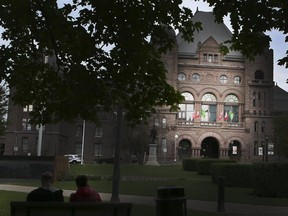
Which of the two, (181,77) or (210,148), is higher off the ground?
(181,77)

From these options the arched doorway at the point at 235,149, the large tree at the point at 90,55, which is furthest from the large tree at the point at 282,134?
the large tree at the point at 90,55

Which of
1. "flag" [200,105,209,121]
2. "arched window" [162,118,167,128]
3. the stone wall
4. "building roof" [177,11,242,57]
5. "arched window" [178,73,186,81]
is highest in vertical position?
"building roof" [177,11,242,57]

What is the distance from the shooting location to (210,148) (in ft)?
318

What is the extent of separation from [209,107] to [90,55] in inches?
3436

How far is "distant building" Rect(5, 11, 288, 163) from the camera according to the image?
91062 millimetres

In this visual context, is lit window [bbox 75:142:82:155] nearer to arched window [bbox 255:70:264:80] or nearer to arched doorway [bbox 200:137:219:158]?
arched doorway [bbox 200:137:219:158]

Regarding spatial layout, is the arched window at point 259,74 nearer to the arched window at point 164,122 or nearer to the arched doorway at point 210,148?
the arched doorway at point 210,148

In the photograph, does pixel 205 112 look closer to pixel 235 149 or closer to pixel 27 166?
pixel 235 149

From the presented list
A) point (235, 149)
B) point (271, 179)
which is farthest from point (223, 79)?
point (271, 179)

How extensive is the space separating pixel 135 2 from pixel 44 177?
3.56 m

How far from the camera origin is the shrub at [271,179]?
19.7m

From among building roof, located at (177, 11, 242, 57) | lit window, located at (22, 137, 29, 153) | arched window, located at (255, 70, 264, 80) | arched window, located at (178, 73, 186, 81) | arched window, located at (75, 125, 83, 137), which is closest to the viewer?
arched window, located at (178, 73, 186, 81)

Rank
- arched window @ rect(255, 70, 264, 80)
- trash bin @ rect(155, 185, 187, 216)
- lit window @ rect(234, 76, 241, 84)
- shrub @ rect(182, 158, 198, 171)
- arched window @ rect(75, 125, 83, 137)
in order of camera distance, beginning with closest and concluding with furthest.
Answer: trash bin @ rect(155, 185, 187, 216)
shrub @ rect(182, 158, 198, 171)
arched window @ rect(255, 70, 264, 80)
lit window @ rect(234, 76, 241, 84)
arched window @ rect(75, 125, 83, 137)

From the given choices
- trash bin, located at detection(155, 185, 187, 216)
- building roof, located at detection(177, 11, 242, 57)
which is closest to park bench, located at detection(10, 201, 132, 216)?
trash bin, located at detection(155, 185, 187, 216)
